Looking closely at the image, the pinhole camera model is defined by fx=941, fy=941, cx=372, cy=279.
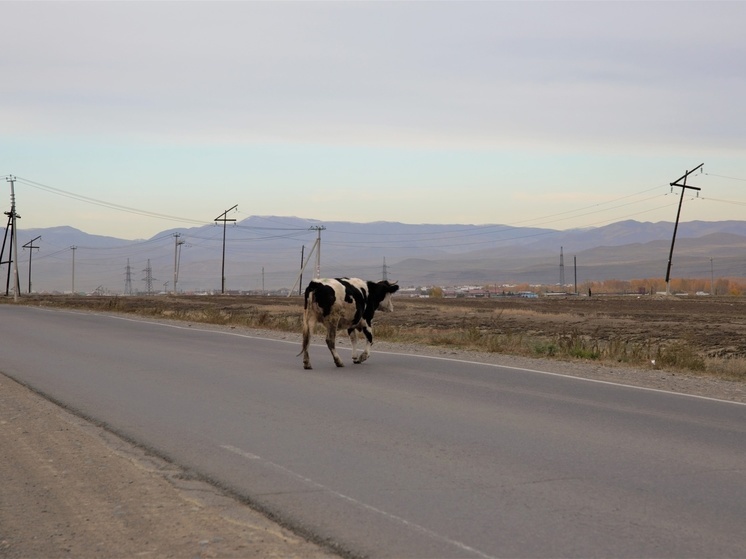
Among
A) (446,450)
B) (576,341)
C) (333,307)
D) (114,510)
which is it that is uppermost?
(333,307)

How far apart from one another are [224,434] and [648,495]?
4822mm

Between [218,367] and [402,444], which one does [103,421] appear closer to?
[402,444]

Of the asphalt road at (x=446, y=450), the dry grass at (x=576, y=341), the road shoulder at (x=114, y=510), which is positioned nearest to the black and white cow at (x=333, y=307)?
the asphalt road at (x=446, y=450)

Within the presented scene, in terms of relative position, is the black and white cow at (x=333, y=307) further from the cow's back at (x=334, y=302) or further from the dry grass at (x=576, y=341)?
the dry grass at (x=576, y=341)

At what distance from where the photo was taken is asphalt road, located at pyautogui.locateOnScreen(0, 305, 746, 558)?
659cm

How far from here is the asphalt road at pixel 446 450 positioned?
659 cm

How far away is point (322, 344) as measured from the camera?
23.6 meters

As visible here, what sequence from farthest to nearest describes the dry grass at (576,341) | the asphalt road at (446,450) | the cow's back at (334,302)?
the dry grass at (576,341), the cow's back at (334,302), the asphalt road at (446,450)

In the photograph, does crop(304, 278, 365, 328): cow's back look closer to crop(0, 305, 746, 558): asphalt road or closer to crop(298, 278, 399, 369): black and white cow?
crop(298, 278, 399, 369): black and white cow

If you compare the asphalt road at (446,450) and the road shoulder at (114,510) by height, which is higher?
the asphalt road at (446,450)

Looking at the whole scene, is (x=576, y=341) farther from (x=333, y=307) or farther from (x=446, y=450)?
(x=446, y=450)

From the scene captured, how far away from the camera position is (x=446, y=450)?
9320mm

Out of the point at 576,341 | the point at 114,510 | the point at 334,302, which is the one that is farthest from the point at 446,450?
the point at 576,341

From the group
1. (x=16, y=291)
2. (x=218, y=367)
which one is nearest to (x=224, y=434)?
(x=218, y=367)
